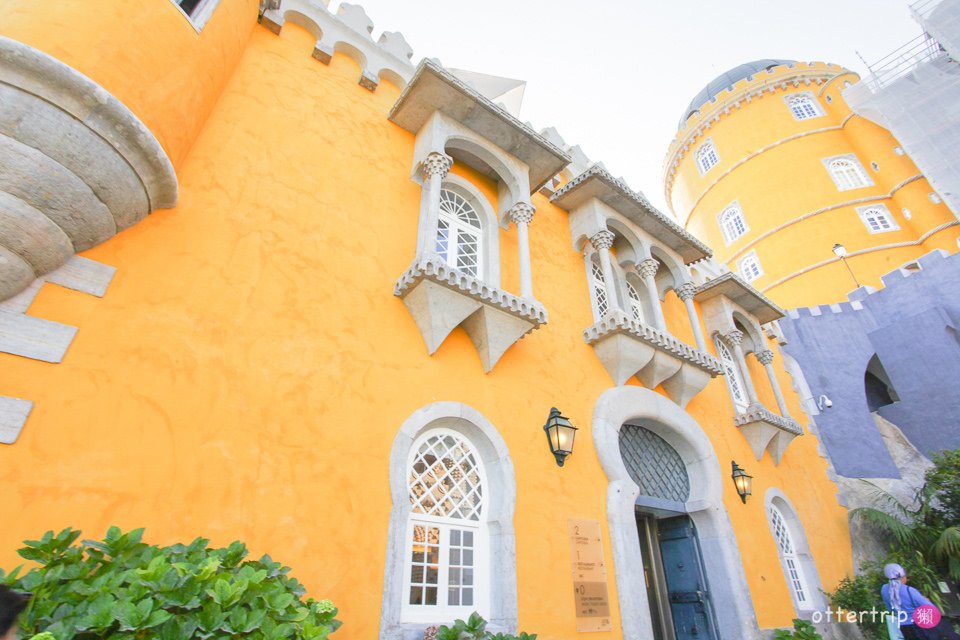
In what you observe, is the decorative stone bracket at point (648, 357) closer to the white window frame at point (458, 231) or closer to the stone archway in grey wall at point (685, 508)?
the stone archway in grey wall at point (685, 508)

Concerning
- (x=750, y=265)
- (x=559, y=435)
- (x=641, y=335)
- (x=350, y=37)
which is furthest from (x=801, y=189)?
(x=559, y=435)

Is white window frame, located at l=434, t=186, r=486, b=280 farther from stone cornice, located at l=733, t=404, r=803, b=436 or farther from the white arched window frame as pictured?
A: stone cornice, located at l=733, t=404, r=803, b=436

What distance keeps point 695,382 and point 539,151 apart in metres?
4.32

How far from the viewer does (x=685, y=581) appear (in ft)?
23.0

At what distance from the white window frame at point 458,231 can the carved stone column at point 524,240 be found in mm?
522

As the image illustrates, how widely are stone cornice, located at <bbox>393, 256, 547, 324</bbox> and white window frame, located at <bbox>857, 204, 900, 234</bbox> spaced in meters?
19.8

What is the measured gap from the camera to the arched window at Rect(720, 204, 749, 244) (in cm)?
2233

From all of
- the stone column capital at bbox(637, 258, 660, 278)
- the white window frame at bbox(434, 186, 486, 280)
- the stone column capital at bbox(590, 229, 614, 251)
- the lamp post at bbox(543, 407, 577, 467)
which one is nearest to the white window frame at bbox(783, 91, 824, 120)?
the stone column capital at bbox(637, 258, 660, 278)

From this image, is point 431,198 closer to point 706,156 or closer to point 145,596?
point 145,596

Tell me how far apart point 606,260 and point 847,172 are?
19.4m

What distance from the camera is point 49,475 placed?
301 centimetres

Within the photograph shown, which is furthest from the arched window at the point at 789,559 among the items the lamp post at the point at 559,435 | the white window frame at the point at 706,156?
the white window frame at the point at 706,156

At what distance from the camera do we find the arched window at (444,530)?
4289 mm

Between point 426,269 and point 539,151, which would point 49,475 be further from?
point 539,151
